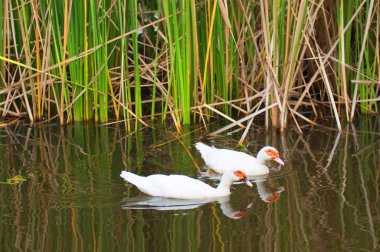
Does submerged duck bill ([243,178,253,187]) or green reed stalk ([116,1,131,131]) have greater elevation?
green reed stalk ([116,1,131,131])

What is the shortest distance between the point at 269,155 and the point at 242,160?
0.67 ft

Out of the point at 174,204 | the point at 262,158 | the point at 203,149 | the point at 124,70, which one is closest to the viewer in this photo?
the point at 174,204

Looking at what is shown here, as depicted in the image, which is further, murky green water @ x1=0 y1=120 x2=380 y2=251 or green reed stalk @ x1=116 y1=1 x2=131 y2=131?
green reed stalk @ x1=116 y1=1 x2=131 y2=131

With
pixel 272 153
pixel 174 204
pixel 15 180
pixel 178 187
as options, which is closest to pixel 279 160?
pixel 272 153

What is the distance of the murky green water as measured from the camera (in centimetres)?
503

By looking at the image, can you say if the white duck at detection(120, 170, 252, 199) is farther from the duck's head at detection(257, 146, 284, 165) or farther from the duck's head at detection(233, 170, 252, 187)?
the duck's head at detection(257, 146, 284, 165)

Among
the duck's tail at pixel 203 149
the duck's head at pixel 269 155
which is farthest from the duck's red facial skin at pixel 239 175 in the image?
the duck's tail at pixel 203 149

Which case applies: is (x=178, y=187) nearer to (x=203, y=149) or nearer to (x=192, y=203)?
(x=192, y=203)

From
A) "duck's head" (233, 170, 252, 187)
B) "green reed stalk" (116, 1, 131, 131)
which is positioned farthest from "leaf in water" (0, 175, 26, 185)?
"green reed stalk" (116, 1, 131, 131)

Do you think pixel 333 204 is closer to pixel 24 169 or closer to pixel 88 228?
pixel 88 228

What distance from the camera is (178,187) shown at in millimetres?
5996

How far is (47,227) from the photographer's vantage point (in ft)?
17.4

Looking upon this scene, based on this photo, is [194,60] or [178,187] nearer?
[178,187]

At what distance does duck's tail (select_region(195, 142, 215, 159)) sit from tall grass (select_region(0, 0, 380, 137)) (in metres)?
0.60
